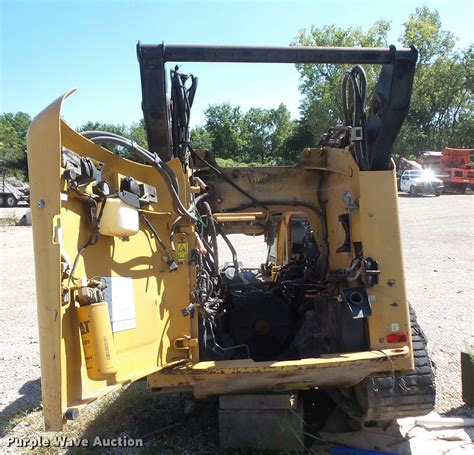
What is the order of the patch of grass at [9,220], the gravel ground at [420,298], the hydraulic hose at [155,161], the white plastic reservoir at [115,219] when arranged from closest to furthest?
1. the white plastic reservoir at [115,219]
2. the hydraulic hose at [155,161]
3. the gravel ground at [420,298]
4. the patch of grass at [9,220]

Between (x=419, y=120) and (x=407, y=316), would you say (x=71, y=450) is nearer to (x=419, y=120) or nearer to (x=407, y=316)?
(x=407, y=316)

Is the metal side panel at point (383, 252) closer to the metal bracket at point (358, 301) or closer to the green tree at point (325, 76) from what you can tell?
the metal bracket at point (358, 301)

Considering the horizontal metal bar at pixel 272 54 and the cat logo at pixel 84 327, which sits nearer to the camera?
the cat logo at pixel 84 327

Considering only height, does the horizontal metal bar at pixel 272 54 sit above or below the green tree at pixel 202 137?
below

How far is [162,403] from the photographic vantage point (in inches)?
169

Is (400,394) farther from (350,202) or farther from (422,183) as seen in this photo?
(422,183)

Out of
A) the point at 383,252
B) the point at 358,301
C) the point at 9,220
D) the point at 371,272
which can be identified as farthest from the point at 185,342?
the point at 9,220

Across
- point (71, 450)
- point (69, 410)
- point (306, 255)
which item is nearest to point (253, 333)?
point (306, 255)

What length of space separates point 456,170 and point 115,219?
90.7ft

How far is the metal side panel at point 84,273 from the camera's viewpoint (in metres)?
2.14

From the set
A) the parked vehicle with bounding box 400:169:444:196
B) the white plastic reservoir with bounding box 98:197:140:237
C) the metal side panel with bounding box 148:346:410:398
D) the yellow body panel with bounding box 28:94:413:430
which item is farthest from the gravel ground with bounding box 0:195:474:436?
the parked vehicle with bounding box 400:169:444:196

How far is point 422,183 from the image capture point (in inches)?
988

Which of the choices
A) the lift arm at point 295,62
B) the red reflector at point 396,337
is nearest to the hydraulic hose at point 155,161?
the lift arm at point 295,62

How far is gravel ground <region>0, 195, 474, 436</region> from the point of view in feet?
15.8
